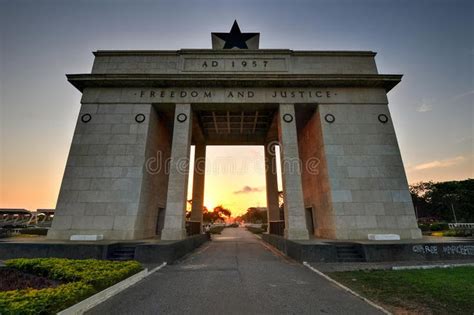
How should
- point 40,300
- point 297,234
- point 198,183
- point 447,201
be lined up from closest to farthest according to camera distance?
point 40,300 → point 297,234 → point 198,183 → point 447,201

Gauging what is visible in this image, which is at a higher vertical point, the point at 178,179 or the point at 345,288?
the point at 178,179

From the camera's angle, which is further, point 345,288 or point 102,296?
point 345,288

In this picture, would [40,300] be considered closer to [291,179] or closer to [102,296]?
[102,296]

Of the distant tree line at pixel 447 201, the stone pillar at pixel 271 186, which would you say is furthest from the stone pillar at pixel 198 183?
the distant tree line at pixel 447 201

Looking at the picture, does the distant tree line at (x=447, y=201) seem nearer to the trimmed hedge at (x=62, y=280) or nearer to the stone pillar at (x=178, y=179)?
the stone pillar at (x=178, y=179)

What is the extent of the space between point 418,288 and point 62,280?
11573mm

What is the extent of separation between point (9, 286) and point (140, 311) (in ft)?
14.0

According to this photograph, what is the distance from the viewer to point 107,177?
16984 mm

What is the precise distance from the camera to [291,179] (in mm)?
17344

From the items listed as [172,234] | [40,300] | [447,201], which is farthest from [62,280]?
[447,201]

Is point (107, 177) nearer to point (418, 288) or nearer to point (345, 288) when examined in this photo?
point (345, 288)

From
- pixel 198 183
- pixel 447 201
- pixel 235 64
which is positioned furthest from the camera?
pixel 447 201

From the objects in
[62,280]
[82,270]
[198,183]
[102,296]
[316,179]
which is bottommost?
[102,296]

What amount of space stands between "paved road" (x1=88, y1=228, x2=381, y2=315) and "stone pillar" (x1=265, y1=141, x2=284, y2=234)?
15.8 m
